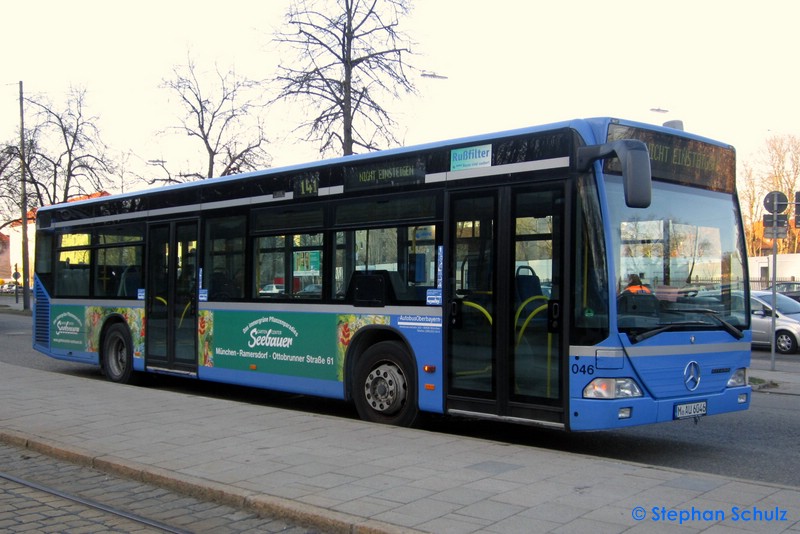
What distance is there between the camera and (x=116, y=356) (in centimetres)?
1413

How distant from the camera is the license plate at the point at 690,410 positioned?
24.7ft

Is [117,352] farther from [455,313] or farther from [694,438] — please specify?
[694,438]

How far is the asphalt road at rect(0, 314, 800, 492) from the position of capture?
25.3 ft

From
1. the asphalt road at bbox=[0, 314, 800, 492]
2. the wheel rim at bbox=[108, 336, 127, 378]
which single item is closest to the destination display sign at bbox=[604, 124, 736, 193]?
the asphalt road at bbox=[0, 314, 800, 492]

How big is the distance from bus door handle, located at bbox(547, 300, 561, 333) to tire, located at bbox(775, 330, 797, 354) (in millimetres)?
15899

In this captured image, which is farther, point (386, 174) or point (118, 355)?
point (118, 355)

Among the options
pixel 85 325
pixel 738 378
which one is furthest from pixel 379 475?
pixel 85 325

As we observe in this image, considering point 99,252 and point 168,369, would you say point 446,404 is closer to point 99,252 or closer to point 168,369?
point 168,369

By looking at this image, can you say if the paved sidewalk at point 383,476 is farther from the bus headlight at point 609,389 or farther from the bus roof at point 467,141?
the bus roof at point 467,141

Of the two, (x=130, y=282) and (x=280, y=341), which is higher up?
(x=130, y=282)

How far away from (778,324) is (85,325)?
16854 millimetres
